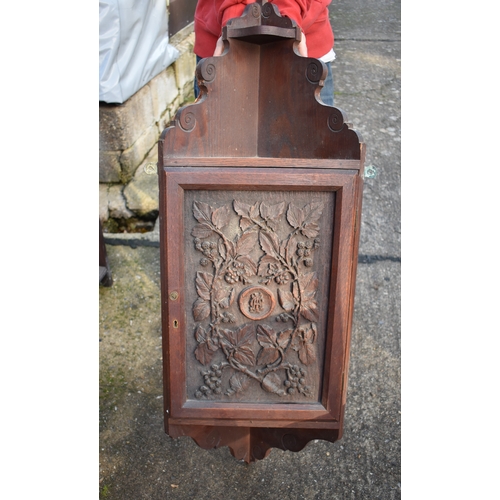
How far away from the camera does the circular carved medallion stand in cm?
135

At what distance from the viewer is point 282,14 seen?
4.52ft

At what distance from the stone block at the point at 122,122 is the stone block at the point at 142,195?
21 cm

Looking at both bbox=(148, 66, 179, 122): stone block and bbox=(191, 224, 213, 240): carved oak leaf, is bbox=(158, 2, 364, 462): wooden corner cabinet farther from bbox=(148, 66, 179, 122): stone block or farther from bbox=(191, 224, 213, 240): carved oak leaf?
bbox=(148, 66, 179, 122): stone block

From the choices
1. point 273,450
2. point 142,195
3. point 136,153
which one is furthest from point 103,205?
point 273,450

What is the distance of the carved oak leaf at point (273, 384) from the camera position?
141cm

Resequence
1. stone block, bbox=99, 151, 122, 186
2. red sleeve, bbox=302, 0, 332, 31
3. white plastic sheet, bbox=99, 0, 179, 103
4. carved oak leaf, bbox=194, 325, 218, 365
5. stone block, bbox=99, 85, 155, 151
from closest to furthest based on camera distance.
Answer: carved oak leaf, bbox=194, 325, 218, 365
red sleeve, bbox=302, 0, 332, 31
white plastic sheet, bbox=99, 0, 179, 103
stone block, bbox=99, 85, 155, 151
stone block, bbox=99, 151, 122, 186

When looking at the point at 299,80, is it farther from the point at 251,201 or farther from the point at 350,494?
the point at 350,494

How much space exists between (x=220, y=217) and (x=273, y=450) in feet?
3.16

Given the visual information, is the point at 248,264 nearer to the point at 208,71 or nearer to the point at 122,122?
the point at 208,71

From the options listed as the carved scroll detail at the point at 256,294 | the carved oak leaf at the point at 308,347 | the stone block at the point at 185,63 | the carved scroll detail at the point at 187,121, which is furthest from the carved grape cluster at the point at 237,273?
the stone block at the point at 185,63

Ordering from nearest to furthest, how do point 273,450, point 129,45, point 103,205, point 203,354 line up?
point 203,354 < point 273,450 < point 129,45 < point 103,205

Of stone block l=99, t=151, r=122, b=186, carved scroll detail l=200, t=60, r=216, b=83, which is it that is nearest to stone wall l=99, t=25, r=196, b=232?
stone block l=99, t=151, r=122, b=186

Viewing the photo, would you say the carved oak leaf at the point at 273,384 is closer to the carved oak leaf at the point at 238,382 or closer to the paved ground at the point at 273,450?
the carved oak leaf at the point at 238,382

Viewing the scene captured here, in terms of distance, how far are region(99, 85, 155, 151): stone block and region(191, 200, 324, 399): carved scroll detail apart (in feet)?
5.93
